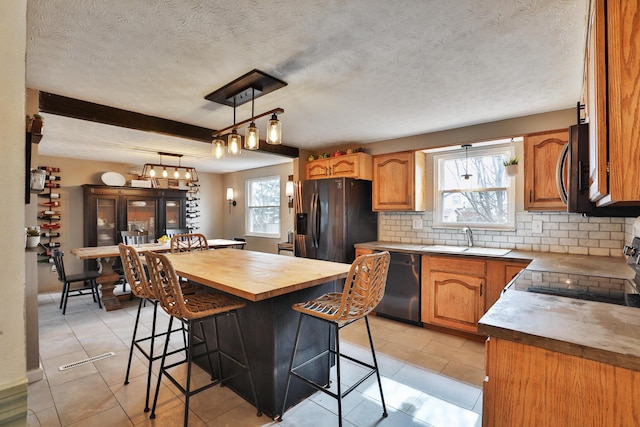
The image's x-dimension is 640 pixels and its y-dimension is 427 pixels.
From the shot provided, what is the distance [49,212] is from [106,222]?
77 cm

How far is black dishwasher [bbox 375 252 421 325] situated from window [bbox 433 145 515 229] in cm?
74

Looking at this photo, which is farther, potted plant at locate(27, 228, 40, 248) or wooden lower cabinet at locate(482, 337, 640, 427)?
potted plant at locate(27, 228, 40, 248)

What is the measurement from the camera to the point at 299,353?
200 cm

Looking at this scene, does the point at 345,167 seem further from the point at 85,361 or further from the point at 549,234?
the point at 85,361

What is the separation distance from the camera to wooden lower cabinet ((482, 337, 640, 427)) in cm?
86

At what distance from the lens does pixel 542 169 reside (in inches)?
111

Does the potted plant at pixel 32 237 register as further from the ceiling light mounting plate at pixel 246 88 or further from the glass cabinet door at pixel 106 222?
the glass cabinet door at pixel 106 222

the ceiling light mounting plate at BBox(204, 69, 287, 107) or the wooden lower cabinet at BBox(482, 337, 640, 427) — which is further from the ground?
the ceiling light mounting plate at BBox(204, 69, 287, 107)

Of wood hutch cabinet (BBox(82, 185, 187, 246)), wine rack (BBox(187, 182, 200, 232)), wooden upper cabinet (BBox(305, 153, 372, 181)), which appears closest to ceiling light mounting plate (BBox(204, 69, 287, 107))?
wooden upper cabinet (BBox(305, 153, 372, 181))

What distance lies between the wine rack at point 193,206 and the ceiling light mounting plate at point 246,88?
438 cm

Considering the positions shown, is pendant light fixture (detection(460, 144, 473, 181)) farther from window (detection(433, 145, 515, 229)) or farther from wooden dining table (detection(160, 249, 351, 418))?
wooden dining table (detection(160, 249, 351, 418))

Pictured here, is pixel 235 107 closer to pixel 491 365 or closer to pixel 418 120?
pixel 418 120

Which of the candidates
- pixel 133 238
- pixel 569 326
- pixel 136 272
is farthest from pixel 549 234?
pixel 133 238

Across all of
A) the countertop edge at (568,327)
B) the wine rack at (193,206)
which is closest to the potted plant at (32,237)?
the countertop edge at (568,327)
